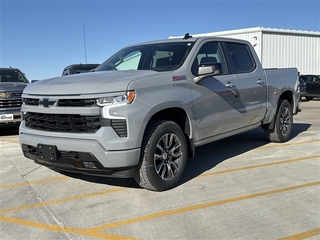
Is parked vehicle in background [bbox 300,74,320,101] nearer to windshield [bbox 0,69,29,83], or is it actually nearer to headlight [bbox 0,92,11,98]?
windshield [bbox 0,69,29,83]

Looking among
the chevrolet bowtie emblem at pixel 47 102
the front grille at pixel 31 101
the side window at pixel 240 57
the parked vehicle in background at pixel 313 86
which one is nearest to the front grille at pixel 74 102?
the chevrolet bowtie emblem at pixel 47 102

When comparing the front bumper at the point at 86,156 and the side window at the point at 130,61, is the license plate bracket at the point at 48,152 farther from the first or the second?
the side window at the point at 130,61

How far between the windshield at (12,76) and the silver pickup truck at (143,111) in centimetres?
587

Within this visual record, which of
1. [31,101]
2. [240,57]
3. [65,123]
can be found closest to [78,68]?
[240,57]

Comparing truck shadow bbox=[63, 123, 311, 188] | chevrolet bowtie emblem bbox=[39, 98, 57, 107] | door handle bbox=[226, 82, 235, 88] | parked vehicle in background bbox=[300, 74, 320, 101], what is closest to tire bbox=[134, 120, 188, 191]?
truck shadow bbox=[63, 123, 311, 188]

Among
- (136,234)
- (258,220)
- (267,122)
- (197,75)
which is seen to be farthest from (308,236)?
(267,122)

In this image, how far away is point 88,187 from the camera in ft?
15.0

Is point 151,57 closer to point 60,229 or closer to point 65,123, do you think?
point 65,123

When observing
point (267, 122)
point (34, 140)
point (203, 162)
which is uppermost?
point (34, 140)

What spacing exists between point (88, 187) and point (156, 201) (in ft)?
3.59

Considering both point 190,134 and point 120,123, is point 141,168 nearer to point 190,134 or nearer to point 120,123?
point 120,123

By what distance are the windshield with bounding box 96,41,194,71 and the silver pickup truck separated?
16 mm

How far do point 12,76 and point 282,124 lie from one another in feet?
25.9

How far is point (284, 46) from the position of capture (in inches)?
942
